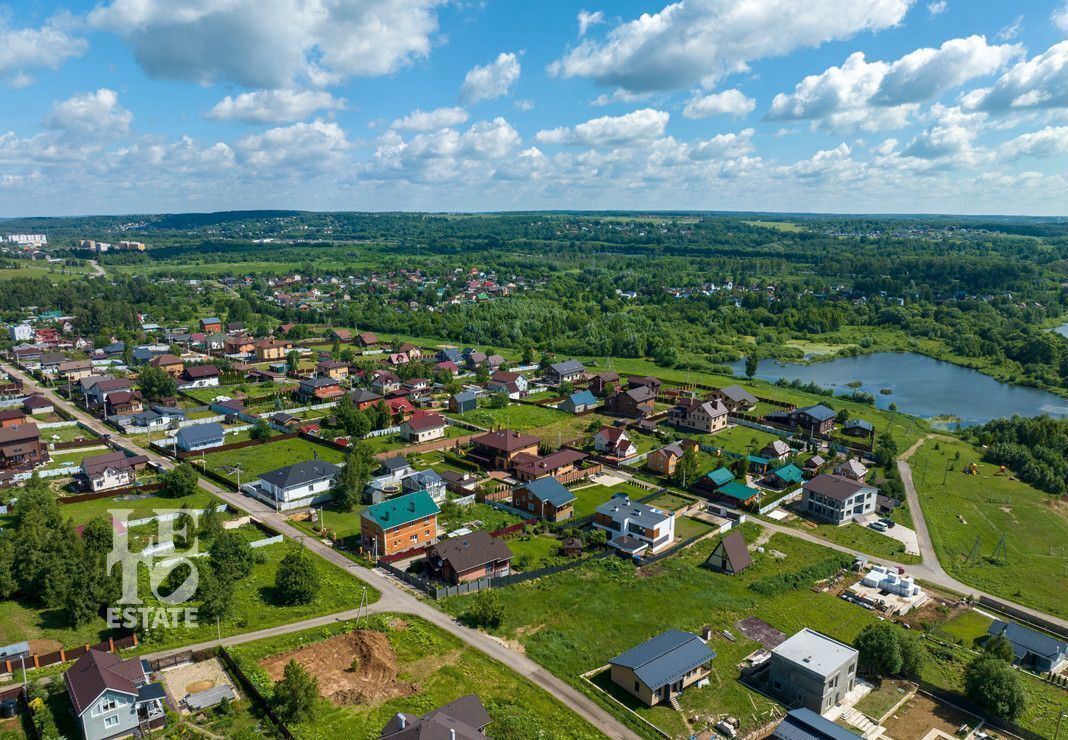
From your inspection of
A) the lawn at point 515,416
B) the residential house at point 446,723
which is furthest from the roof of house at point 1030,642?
the lawn at point 515,416

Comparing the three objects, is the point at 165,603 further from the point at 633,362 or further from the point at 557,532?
the point at 633,362

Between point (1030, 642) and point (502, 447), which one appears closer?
point (1030, 642)

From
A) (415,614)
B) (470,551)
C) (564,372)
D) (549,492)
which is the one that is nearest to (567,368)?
(564,372)

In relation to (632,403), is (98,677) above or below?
above

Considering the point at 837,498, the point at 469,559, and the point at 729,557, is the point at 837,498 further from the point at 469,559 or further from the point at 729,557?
the point at 469,559

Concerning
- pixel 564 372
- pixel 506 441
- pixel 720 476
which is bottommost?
pixel 720 476
